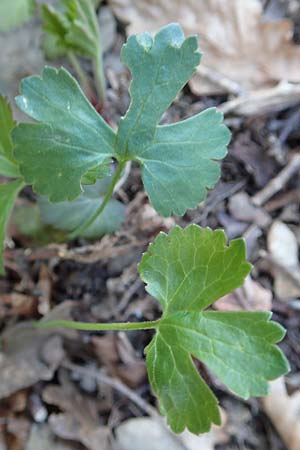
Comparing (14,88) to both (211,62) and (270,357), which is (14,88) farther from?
(270,357)

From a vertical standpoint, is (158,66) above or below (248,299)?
above

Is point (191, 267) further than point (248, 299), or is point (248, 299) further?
point (248, 299)

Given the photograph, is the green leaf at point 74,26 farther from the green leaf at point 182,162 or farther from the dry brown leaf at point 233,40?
the green leaf at point 182,162

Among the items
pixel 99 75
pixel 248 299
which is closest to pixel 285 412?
pixel 248 299

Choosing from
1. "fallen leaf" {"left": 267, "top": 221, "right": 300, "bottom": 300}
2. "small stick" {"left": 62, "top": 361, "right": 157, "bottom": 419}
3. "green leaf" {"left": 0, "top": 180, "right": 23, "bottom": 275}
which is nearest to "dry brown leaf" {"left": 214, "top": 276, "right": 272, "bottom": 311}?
"fallen leaf" {"left": 267, "top": 221, "right": 300, "bottom": 300}

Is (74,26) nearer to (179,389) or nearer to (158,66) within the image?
(158,66)

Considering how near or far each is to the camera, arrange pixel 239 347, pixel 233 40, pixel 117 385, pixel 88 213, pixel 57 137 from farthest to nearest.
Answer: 1. pixel 233 40
2. pixel 117 385
3. pixel 88 213
4. pixel 57 137
5. pixel 239 347

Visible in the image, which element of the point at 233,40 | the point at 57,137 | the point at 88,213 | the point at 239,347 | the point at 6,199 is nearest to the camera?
the point at 239,347
